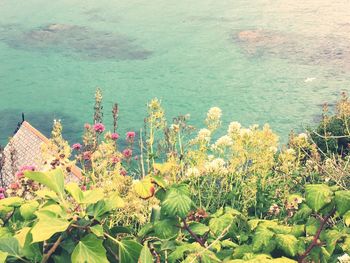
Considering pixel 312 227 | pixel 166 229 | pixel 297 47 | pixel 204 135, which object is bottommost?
pixel 297 47

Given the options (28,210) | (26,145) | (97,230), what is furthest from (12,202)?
(26,145)

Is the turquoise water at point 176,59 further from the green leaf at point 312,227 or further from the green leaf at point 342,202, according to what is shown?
the green leaf at point 342,202

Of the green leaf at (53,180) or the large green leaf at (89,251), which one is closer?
the large green leaf at (89,251)

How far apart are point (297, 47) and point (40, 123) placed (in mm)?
10134

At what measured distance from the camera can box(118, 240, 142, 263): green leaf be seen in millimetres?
2170

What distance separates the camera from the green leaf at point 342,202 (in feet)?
7.68


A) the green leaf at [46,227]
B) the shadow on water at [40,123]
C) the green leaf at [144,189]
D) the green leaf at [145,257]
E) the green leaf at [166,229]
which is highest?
the green leaf at [46,227]

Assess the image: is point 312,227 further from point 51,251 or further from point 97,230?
point 51,251

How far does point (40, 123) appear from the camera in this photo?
63.8 ft

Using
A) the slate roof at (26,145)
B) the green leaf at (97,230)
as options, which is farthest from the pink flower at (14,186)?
the slate roof at (26,145)

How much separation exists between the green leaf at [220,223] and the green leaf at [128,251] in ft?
1.48

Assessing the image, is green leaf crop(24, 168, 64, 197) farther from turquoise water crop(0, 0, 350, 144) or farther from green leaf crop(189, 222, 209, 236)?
turquoise water crop(0, 0, 350, 144)

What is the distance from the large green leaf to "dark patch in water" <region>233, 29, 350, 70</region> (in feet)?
64.1

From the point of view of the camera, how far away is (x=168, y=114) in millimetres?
18422
